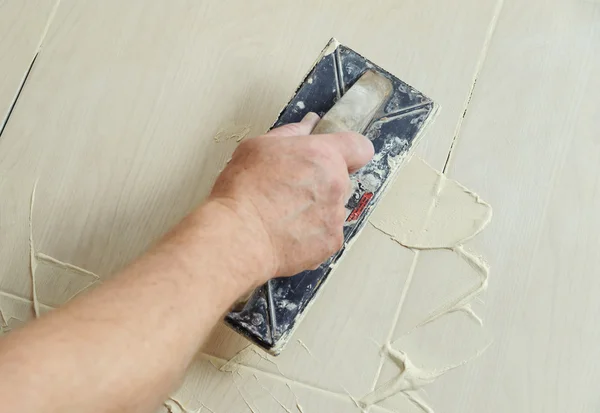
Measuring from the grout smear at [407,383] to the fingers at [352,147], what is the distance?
30 cm

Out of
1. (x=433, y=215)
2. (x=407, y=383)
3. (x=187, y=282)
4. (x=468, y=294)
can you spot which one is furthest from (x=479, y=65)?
(x=187, y=282)

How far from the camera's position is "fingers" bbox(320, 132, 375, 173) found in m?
0.85

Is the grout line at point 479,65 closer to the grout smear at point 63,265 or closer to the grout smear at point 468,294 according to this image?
the grout smear at point 468,294

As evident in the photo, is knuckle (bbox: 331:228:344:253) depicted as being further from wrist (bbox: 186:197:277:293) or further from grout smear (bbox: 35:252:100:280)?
grout smear (bbox: 35:252:100:280)

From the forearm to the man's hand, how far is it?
34 millimetres

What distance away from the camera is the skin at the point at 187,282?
1.88 feet

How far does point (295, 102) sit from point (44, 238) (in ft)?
1.46

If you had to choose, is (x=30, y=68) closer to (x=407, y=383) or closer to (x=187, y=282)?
(x=187, y=282)

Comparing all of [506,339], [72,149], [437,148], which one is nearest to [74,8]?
[72,149]

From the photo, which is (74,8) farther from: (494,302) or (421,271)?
(494,302)

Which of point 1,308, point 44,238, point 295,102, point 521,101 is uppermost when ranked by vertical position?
point 521,101

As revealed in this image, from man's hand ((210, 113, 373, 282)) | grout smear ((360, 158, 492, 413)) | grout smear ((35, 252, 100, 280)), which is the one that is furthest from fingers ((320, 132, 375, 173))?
grout smear ((35, 252, 100, 280))

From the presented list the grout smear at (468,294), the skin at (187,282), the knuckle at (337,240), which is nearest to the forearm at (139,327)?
the skin at (187,282)

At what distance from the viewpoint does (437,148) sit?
1027 millimetres
